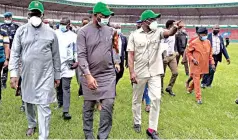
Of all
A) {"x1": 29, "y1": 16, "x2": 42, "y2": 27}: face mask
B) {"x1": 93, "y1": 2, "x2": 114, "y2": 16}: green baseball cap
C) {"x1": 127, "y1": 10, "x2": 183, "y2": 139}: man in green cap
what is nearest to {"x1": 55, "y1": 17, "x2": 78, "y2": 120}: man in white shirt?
{"x1": 127, "y1": 10, "x2": 183, "y2": 139}: man in green cap

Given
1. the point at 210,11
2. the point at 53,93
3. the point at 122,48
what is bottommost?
the point at 53,93

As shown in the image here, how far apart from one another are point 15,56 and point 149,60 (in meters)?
1.96

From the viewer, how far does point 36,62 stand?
403 centimetres

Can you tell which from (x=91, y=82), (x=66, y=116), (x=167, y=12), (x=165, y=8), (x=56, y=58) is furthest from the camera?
(x=167, y=12)

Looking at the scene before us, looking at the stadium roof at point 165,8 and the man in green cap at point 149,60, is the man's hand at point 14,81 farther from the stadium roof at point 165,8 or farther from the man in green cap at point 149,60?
the stadium roof at point 165,8

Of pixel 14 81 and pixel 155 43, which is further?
pixel 155 43

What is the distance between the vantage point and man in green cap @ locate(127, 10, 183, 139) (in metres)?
4.67

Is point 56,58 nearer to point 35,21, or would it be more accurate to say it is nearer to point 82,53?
point 82,53

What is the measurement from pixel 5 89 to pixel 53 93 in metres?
4.25

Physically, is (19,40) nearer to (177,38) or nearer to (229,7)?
(177,38)

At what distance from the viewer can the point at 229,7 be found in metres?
46.7

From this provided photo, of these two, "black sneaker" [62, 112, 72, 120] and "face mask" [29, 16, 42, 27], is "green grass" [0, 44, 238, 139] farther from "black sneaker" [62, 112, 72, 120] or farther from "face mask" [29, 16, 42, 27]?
"face mask" [29, 16, 42, 27]

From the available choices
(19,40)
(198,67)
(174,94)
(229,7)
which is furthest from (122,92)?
(229,7)

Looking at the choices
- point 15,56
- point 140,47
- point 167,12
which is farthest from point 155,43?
point 167,12
